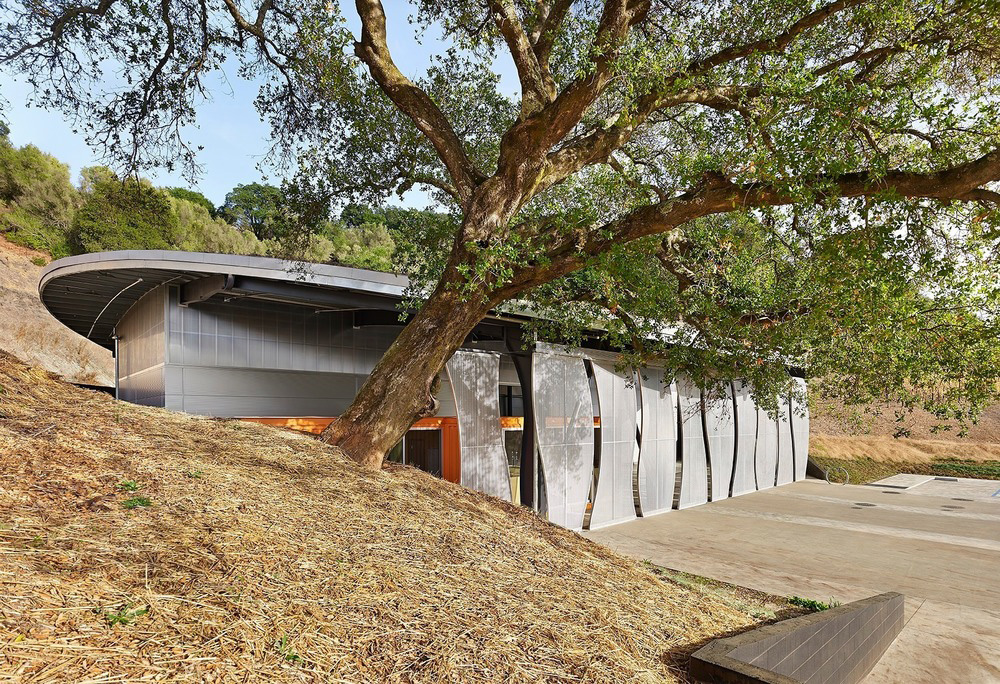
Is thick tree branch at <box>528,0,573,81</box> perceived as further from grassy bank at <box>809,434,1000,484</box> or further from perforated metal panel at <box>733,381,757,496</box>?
grassy bank at <box>809,434,1000,484</box>

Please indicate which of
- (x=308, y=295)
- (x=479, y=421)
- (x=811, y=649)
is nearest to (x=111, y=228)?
(x=308, y=295)

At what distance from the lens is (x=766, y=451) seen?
63.3 ft

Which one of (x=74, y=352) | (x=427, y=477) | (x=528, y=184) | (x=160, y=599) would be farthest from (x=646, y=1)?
(x=74, y=352)

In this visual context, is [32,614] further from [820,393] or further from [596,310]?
[820,393]

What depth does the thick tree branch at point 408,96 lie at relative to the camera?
6.76 meters

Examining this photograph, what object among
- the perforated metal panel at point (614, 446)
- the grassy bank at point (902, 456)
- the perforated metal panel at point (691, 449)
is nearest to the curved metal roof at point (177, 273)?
the perforated metal panel at point (614, 446)

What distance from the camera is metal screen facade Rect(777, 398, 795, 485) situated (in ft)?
66.7

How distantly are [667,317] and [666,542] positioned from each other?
4.24 meters

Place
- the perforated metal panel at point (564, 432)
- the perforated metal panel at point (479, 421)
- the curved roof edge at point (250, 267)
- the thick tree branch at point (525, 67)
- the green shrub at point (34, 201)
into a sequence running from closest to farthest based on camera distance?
the thick tree branch at point (525, 67) < the curved roof edge at point (250, 267) < the perforated metal panel at point (479, 421) < the perforated metal panel at point (564, 432) < the green shrub at point (34, 201)

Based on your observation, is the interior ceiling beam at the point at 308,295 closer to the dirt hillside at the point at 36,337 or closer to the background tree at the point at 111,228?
the dirt hillside at the point at 36,337

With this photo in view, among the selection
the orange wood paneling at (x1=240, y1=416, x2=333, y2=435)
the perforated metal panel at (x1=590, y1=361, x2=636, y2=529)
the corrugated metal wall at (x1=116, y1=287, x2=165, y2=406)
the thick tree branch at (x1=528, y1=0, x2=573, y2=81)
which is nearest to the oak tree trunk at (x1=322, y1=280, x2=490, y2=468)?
the thick tree branch at (x1=528, y1=0, x2=573, y2=81)

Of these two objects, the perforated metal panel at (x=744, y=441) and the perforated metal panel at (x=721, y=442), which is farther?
the perforated metal panel at (x=744, y=441)

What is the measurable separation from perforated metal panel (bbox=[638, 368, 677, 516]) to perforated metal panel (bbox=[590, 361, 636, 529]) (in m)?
0.42

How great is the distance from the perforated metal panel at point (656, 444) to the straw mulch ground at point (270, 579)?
26.5ft
